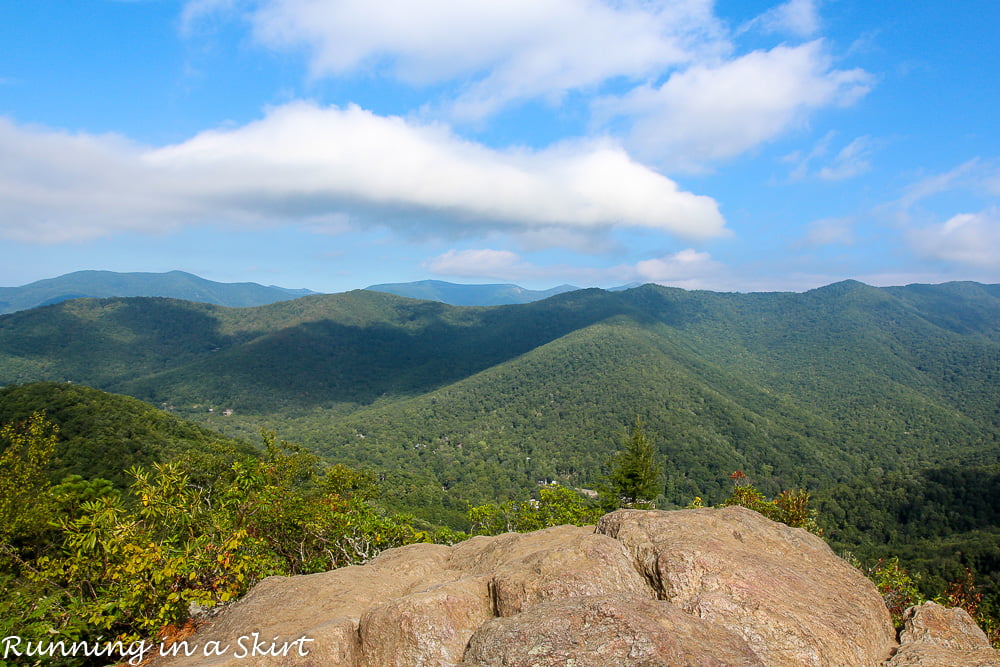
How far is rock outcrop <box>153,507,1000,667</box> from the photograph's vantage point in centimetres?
530

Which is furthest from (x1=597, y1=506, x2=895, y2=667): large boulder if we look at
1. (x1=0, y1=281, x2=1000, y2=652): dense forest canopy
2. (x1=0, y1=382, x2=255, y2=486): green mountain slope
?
(x1=0, y1=382, x2=255, y2=486): green mountain slope

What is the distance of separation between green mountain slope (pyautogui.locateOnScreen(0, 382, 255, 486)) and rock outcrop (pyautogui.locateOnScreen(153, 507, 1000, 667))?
37.6 meters

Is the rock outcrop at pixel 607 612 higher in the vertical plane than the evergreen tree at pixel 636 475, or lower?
higher

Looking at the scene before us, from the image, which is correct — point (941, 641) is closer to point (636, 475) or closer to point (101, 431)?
point (636, 475)

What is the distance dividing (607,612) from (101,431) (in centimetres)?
6651

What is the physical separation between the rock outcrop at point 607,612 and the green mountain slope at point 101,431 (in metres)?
37.6

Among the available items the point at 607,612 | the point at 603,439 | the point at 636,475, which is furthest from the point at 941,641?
the point at 603,439

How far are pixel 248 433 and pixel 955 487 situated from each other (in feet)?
626

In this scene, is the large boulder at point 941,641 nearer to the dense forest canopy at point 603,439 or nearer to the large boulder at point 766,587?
the large boulder at point 766,587

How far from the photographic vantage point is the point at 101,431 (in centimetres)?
5006

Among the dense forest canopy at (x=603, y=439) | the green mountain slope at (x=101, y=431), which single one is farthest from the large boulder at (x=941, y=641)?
the green mountain slope at (x=101, y=431)

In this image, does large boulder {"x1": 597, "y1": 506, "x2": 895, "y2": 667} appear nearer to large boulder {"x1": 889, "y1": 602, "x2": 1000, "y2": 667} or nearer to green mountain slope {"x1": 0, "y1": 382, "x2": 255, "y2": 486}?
large boulder {"x1": 889, "y1": 602, "x2": 1000, "y2": 667}

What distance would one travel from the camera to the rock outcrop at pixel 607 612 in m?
5.30

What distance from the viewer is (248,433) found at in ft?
501
